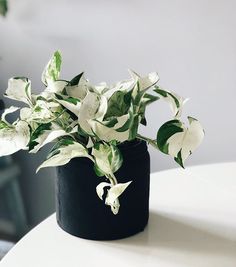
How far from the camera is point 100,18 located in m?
1.47

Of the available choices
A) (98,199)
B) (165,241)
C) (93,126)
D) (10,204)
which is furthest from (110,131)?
(10,204)

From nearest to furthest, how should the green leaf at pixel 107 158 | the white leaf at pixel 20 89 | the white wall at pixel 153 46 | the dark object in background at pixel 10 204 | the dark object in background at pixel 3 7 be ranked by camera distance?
the green leaf at pixel 107 158
the white leaf at pixel 20 89
the white wall at pixel 153 46
the dark object in background at pixel 3 7
the dark object in background at pixel 10 204

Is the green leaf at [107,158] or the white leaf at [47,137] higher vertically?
the white leaf at [47,137]

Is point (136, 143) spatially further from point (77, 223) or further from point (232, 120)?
point (232, 120)

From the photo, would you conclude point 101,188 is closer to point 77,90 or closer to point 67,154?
point 67,154

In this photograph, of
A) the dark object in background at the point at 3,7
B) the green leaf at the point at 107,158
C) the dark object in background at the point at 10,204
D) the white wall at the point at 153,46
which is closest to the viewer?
the green leaf at the point at 107,158

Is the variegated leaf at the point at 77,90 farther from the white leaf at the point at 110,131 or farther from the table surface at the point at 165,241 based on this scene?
the table surface at the point at 165,241

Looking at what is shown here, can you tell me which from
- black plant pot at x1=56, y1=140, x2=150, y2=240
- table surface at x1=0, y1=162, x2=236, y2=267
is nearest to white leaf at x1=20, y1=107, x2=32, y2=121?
black plant pot at x1=56, y1=140, x2=150, y2=240

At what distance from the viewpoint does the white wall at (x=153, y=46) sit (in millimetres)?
1376

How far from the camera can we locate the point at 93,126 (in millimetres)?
751

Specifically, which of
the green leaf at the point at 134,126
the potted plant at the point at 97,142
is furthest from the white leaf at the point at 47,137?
the green leaf at the point at 134,126

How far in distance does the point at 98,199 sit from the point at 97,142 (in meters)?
0.11

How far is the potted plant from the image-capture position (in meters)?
0.76

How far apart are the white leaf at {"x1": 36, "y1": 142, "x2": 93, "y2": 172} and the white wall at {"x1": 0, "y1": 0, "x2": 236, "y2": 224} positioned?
72 centimetres
